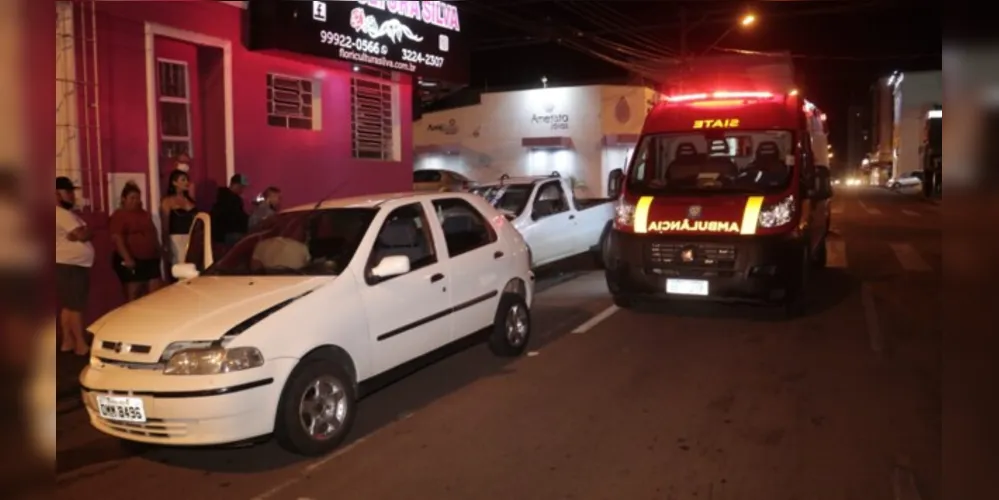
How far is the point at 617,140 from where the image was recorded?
31.5m

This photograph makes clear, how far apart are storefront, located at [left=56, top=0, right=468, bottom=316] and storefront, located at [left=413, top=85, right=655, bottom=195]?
16617 millimetres

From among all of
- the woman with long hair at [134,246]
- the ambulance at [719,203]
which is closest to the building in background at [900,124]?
A: the ambulance at [719,203]

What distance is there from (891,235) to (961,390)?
66.9ft

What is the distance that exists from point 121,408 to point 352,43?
846cm

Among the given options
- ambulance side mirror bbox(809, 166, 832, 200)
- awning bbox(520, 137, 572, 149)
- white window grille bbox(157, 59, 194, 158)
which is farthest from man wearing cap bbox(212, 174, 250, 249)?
awning bbox(520, 137, 572, 149)

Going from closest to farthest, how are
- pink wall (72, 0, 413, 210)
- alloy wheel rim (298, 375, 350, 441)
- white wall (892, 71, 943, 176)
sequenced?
alloy wheel rim (298, 375, 350, 441) → pink wall (72, 0, 413, 210) → white wall (892, 71, 943, 176)

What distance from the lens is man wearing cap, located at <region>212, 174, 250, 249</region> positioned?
32.6ft

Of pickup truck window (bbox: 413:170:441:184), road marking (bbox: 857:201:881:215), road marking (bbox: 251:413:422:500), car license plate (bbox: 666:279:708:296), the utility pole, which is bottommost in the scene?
road marking (bbox: 251:413:422:500)

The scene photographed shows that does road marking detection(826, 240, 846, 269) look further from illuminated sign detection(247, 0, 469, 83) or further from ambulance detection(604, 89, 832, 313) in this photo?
illuminated sign detection(247, 0, 469, 83)

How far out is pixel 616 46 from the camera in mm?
24984

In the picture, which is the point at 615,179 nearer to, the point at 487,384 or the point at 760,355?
the point at 760,355

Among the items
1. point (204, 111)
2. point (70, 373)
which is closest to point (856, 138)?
point (204, 111)

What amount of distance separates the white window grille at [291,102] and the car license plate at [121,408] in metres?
7.47

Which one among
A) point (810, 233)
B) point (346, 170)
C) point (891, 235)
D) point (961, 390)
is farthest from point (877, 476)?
point (891, 235)
